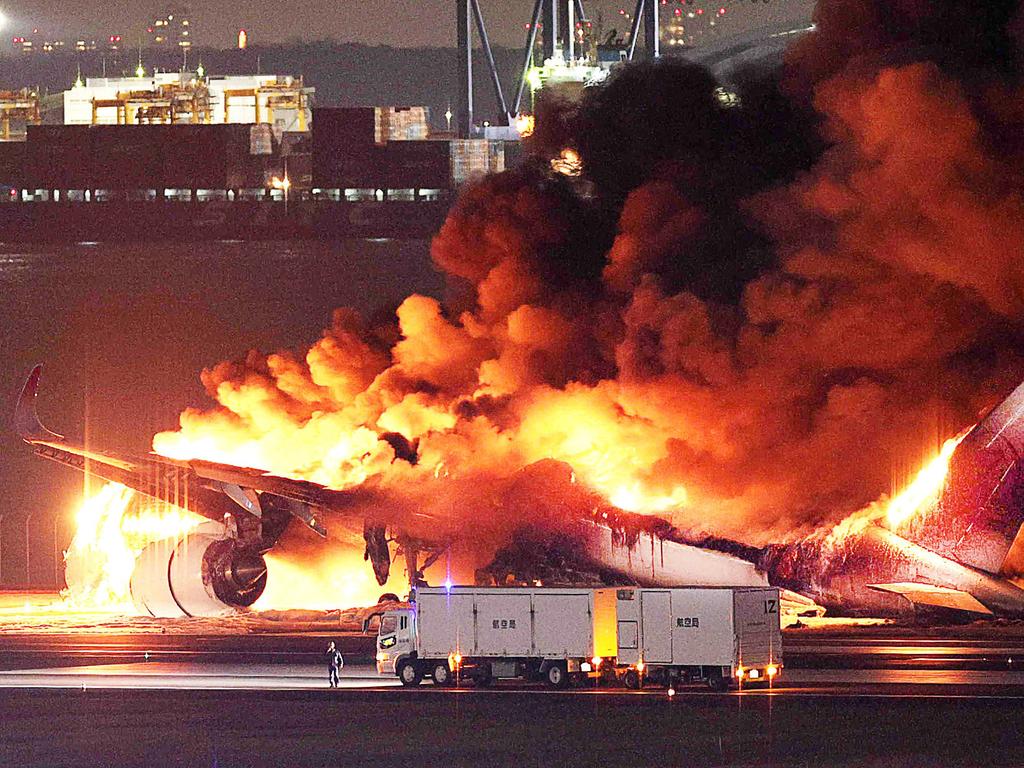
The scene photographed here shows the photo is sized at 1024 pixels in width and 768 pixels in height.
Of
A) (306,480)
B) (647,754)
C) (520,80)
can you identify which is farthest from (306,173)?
(647,754)

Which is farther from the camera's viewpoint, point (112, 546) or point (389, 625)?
point (112, 546)

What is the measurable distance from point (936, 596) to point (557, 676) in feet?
64.4

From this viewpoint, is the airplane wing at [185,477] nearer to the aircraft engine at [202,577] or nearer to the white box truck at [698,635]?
the aircraft engine at [202,577]

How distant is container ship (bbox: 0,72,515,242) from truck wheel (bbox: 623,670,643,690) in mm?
138807

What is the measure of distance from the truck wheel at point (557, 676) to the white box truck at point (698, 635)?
1216mm

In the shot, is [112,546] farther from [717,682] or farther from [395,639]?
[717,682]

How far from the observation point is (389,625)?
1713 inches

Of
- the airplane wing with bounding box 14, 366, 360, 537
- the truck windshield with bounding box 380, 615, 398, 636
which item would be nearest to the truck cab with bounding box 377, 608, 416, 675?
the truck windshield with bounding box 380, 615, 398, 636

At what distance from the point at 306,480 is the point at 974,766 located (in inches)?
1546

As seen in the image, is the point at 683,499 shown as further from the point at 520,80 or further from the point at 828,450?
the point at 520,80

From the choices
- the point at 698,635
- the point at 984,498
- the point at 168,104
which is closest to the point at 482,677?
the point at 698,635

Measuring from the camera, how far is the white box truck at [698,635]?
39.9 metres

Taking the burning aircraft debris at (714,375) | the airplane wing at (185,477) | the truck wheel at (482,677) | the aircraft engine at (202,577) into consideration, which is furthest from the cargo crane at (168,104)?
the truck wheel at (482,677)

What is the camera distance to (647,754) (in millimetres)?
30484
